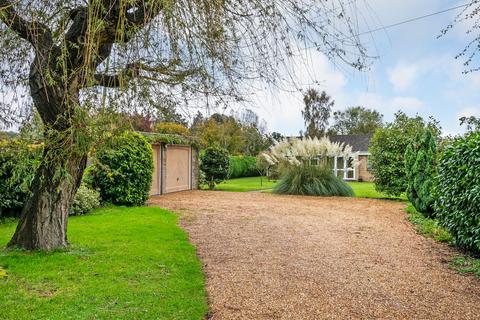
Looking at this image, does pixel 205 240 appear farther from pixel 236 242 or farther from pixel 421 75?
pixel 421 75

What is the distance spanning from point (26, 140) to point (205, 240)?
11.7 ft

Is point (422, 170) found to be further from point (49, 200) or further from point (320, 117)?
point (320, 117)

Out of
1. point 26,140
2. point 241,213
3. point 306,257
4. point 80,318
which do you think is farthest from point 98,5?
point 241,213

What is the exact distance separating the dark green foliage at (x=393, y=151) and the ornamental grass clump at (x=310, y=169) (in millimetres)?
1224

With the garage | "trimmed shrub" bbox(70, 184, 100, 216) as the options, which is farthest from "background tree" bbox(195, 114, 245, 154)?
"trimmed shrub" bbox(70, 184, 100, 216)

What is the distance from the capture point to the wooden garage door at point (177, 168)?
15654 millimetres

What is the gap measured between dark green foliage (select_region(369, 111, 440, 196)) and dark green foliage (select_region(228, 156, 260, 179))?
12.3 m

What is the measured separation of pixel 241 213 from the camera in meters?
10.0

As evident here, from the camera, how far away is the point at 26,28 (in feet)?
11.5

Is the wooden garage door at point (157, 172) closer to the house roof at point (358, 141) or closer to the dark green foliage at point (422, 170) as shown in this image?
the dark green foliage at point (422, 170)

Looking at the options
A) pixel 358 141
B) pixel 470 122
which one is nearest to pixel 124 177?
pixel 470 122

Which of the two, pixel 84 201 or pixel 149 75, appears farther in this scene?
pixel 84 201

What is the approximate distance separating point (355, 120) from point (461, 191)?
40.2m

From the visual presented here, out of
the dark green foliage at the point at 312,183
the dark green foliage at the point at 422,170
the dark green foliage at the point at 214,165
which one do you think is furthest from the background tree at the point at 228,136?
the dark green foliage at the point at 422,170
